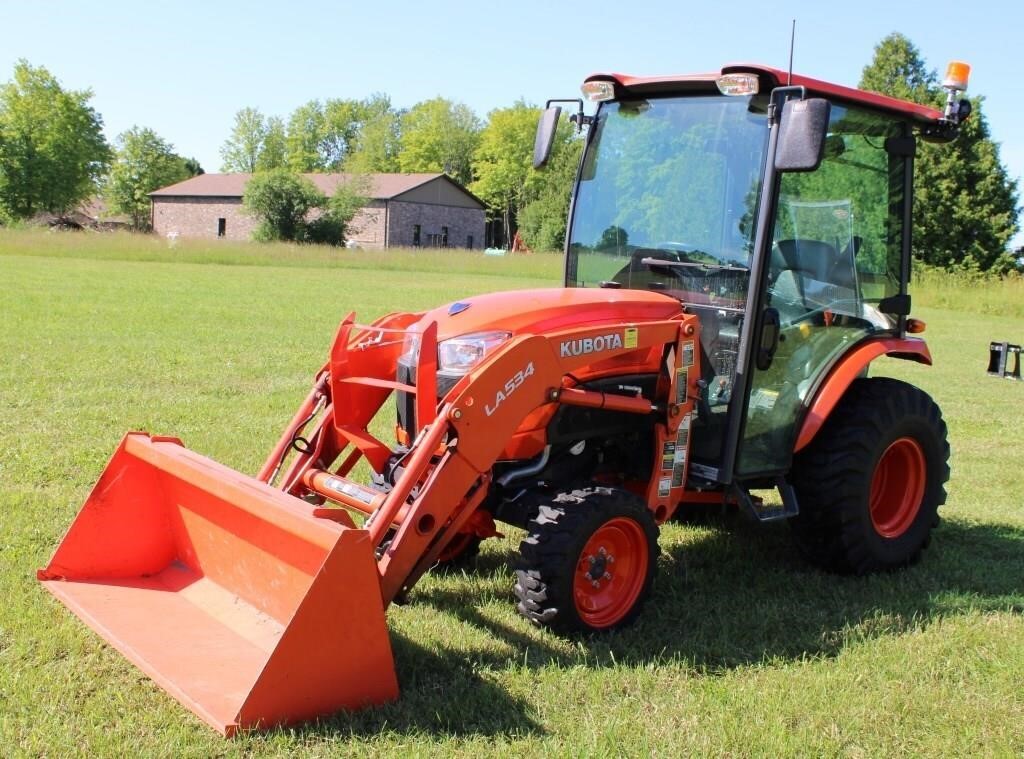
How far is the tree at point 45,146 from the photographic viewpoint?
65562 millimetres

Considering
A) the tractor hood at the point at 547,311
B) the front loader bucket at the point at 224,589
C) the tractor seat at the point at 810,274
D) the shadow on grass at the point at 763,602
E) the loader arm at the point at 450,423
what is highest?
the tractor seat at the point at 810,274

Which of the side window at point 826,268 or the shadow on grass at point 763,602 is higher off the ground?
the side window at point 826,268

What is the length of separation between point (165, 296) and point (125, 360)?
362 inches

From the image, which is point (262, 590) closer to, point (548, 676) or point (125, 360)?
point (548, 676)

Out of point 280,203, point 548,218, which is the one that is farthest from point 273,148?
point 548,218

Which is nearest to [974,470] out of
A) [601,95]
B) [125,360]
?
[601,95]

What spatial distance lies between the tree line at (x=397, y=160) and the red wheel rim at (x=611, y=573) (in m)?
10.2

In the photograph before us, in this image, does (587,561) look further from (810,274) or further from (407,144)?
(407,144)

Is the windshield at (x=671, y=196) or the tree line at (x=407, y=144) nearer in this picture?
the windshield at (x=671, y=196)

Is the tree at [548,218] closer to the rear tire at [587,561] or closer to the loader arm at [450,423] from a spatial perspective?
the loader arm at [450,423]

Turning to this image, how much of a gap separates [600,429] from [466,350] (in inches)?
28.8

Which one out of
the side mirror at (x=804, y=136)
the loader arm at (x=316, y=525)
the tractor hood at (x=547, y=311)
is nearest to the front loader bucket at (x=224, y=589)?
the loader arm at (x=316, y=525)

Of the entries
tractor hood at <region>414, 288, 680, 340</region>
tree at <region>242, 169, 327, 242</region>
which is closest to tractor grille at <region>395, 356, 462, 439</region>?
tractor hood at <region>414, 288, 680, 340</region>

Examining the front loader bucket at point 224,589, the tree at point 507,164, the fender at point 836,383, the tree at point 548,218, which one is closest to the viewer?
the front loader bucket at point 224,589
